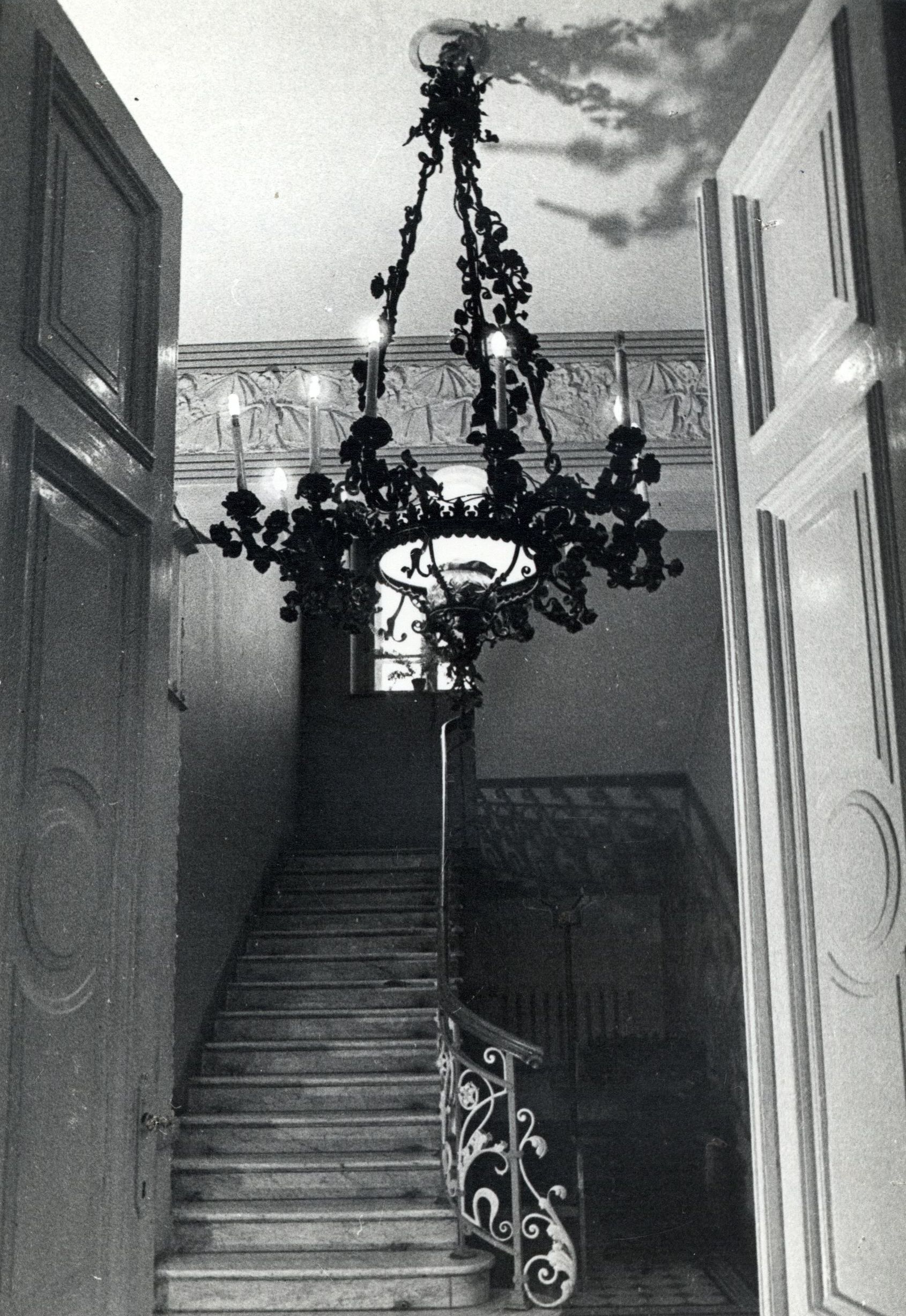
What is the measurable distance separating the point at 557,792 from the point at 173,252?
840 cm

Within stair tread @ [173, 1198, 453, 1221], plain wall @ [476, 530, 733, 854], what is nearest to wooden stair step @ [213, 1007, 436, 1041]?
stair tread @ [173, 1198, 453, 1221]

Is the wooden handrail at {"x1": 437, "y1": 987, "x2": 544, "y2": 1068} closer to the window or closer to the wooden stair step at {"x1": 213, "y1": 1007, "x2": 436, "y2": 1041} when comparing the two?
the window

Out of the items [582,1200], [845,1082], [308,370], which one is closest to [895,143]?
[845,1082]

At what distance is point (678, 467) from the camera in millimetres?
4734

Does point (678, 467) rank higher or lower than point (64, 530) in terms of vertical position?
higher

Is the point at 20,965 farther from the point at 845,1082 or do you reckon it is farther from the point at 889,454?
the point at 889,454

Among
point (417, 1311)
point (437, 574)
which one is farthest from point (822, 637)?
point (417, 1311)

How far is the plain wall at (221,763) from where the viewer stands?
697 centimetres

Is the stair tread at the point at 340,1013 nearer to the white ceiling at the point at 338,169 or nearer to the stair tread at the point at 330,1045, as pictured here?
the stair tread at the point at 330,1045

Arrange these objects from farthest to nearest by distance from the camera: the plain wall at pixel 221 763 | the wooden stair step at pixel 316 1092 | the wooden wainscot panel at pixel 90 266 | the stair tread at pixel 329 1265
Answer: the plain wall at pixel 221 763
the wooden stair step at pixel 316 1092
the stair tread at pixel 329 1265
the wooden wainscot panel at pixel 90 266

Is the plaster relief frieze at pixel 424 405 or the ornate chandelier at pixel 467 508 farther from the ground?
the plaster relief frieze at pixel 424 405

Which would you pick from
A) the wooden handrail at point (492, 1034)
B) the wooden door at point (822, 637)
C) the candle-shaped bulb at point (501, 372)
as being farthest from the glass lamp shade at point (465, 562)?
the wooden handrail at point (492, 1034)

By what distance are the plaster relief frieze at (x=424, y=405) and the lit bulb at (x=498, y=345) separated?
1.53 metres

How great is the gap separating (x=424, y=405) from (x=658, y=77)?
64.3 inches
